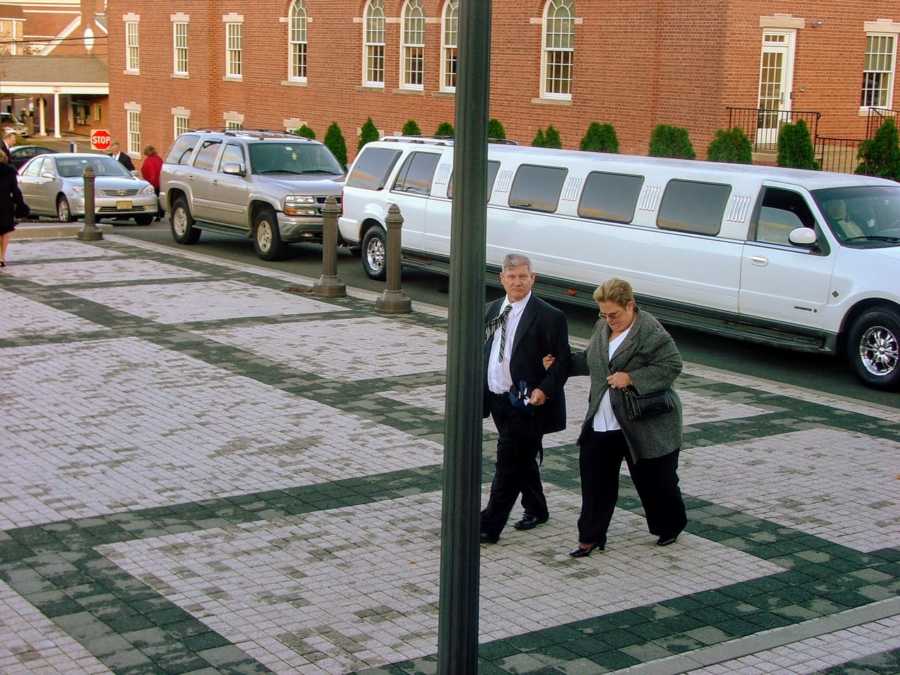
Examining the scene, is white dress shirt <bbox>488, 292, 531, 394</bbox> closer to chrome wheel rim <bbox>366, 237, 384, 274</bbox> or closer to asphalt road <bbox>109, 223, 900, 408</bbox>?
asphalt road <bbox>109, 223, 900, 408</bbox>

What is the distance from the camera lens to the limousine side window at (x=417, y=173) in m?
18.7

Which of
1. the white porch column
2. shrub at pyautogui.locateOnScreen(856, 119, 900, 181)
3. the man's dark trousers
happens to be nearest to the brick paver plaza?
the man's dark trousers

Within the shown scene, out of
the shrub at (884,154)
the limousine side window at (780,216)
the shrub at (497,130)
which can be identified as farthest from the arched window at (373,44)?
the limousine side window at (780,216)

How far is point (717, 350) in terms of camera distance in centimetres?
1509

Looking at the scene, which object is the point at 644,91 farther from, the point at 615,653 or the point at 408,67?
the point at 615,653

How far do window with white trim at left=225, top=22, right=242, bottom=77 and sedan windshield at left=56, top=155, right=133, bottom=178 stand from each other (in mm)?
16488

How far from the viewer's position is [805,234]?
13242 millimetres

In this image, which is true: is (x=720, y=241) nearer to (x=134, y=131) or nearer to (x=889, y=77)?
(x=889, y=77)

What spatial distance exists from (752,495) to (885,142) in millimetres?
17671

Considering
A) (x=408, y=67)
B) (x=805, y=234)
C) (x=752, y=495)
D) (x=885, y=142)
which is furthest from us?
(x=408, y=67)

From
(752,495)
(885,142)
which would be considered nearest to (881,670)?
(752,495)

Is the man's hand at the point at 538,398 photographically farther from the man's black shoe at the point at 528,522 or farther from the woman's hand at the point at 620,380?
the man's black shoe at the point at 528,522

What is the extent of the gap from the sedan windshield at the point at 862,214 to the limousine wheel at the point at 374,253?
7543 mm

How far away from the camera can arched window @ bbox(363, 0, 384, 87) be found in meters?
37.9
